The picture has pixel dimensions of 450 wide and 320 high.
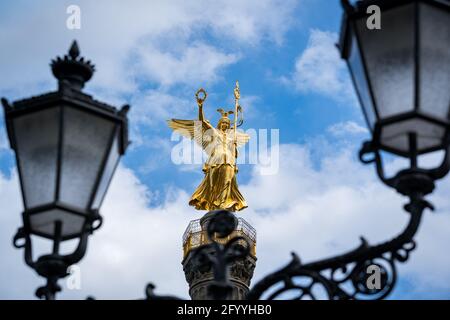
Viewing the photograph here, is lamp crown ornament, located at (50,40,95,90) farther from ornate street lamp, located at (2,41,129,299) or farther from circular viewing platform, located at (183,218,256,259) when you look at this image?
circular viewing platform, located at (183,218,256,259)

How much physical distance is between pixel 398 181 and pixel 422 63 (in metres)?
0.62

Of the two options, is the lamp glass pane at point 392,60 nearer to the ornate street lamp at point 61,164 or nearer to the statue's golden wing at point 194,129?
the ornate street lamp at point 61,164

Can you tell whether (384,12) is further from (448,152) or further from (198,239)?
(198,239)

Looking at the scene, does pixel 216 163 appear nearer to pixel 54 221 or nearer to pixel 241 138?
pixel 241 138

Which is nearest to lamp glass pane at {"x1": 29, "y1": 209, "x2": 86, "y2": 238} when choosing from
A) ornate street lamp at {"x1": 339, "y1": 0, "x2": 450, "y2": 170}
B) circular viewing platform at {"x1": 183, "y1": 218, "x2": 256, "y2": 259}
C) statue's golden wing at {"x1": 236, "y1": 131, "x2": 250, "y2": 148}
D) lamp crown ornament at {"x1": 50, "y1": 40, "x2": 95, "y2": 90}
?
lamp crown ornament at {"x1": 50, "y1": 40, "x2": 95, "y2": 90}

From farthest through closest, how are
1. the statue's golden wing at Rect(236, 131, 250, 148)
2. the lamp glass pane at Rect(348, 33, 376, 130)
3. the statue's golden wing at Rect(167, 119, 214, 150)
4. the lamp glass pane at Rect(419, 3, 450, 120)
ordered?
the statue's golden wing at Rect(236, 131, 250, 148) < the statue's golden wing at Rect(167, 119, 214, 150) < the lamp glass pane at Rect(348, 33, 376, 130) < the lamp glass pane at Rect(419, 3, 450, 120)

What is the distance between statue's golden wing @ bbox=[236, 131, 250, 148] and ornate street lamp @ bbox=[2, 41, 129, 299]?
92.8 feet

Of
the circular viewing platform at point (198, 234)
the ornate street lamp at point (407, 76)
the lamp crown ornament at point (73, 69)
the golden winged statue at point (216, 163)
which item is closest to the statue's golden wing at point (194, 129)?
the golden winged statue at point (216, 163)

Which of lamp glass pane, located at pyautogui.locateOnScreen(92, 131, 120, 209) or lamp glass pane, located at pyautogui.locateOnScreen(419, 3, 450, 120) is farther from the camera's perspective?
lamp glass pane, located at pyautogui.locateOnScreen(92, 131, 120, 209)

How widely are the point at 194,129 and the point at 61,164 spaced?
2824 centimetres

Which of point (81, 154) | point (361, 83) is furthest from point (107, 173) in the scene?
point (361, 83)

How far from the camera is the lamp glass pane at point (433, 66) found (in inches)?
191

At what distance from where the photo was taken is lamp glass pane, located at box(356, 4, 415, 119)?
4.88 meters
